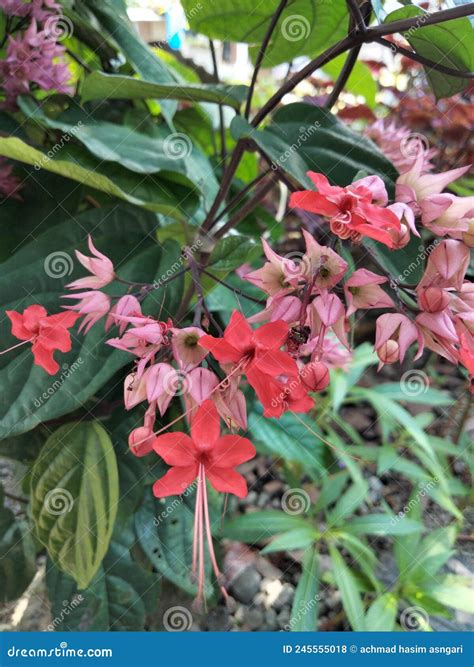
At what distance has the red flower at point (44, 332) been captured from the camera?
1.22ft

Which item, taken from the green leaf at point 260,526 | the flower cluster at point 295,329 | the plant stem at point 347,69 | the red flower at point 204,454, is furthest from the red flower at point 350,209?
the green leaf at point 260,526

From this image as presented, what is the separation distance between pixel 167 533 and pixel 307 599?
185 mm

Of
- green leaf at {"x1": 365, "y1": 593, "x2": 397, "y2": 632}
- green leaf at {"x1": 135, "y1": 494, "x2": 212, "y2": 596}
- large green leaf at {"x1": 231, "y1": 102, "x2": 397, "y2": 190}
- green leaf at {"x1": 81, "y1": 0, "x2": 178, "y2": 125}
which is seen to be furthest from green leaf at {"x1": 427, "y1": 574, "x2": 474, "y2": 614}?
green leaf at {"x1": 81, "y1": 0, "x2": 178, "y2": 125}

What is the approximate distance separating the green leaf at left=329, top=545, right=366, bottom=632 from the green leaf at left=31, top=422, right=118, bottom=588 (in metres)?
0.32

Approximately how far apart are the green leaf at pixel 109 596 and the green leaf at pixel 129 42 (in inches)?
18.5

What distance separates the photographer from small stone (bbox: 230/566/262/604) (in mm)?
826

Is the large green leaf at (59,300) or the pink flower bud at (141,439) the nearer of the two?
the pink flower bud at (141,439)

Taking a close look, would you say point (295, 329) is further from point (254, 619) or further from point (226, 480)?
point (254, 619)

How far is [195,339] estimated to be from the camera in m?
0.37

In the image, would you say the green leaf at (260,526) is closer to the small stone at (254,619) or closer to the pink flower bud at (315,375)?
the small stone at (254,619)

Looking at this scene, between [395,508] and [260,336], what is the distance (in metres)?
0.78

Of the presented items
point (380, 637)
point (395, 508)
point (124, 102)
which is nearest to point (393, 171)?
point (124, 102)

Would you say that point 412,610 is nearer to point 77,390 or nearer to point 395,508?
point 395,508

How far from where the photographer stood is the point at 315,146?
49 cm
